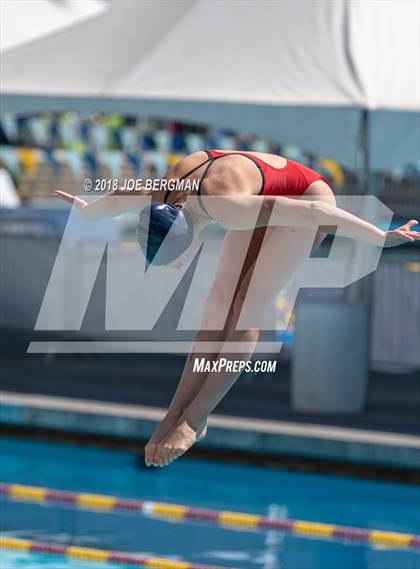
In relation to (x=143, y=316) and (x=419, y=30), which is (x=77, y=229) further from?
(x=419, y=30)

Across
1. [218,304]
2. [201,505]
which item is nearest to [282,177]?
[218,304]

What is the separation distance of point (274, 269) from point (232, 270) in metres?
0.13

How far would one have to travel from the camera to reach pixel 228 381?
408 cm

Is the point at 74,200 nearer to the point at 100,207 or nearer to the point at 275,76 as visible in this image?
the point at 100,207

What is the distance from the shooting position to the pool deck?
1049 centimetres

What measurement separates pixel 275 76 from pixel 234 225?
7.16 meters

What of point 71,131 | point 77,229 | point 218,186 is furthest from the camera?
point 71,131

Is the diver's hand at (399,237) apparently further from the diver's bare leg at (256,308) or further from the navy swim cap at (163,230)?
the navy swim cap at (163,230)

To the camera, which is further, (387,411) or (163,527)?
(387,411)

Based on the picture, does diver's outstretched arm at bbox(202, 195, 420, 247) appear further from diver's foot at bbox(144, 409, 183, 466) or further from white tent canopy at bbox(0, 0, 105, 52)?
white tent canopy at bbox(0, 0, 105, 52)

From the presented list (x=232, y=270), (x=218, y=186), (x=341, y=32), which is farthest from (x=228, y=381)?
(x=341, y=32)

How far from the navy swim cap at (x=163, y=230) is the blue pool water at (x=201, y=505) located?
575 cm

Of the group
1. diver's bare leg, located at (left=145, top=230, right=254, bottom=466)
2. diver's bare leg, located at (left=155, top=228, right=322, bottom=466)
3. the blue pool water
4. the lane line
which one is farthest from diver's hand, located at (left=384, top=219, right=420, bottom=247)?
the blue pool water

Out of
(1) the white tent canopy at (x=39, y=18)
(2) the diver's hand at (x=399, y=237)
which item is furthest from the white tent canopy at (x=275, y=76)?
(2) the diver's hand at (x=399, y=237)
